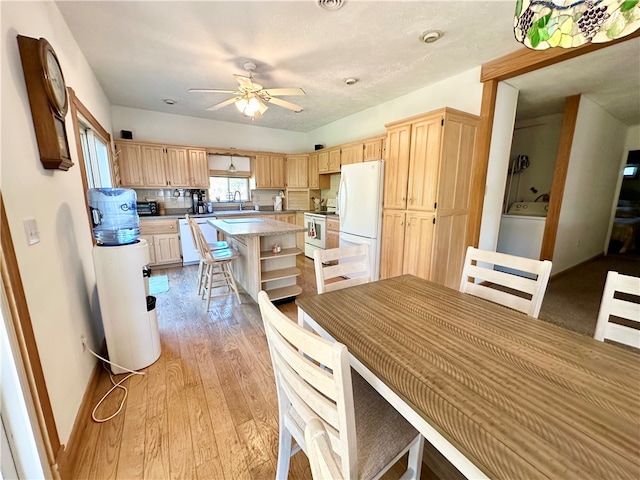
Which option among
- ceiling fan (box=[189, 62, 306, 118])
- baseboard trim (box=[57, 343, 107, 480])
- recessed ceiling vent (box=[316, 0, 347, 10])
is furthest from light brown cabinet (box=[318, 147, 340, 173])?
baseboard trim (box=[57, 343, 107, 480])

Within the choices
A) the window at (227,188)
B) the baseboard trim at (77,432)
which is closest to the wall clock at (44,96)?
the baseboard trim at (77,432)

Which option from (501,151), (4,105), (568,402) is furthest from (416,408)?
(501,151)

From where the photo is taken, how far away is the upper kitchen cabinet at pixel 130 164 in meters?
4.08

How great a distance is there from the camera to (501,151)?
311 cm

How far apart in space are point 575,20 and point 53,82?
94.3 inches

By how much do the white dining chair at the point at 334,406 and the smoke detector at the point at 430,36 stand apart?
8.45 ft

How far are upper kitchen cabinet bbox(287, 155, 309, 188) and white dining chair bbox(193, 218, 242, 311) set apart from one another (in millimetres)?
2834

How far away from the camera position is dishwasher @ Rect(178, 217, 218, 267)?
Result: 14.4 feet

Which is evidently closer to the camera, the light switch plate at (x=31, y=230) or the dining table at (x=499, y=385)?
Answer: the dining table at (x=499, y=385)

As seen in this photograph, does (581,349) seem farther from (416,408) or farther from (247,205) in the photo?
(247,205)

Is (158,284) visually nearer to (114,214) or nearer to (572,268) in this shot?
(114,214)

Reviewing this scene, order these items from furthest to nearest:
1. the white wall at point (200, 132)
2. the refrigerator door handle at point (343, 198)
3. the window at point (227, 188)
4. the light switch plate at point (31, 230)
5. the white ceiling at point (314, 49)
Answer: the window at point (227, 188), the white wall at point (200, 132), the refrigerator door handle at point (343, 198), the white ceiling at point (314, 49), the light switch plate at point (31, 230)

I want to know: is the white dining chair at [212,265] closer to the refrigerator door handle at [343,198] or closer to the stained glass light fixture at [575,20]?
the refrigerator door handle at [343,198]

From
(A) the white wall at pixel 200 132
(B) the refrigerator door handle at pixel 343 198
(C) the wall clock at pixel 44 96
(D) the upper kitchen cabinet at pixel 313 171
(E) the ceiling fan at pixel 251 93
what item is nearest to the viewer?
(C) the wall clock at pixel 44 96
